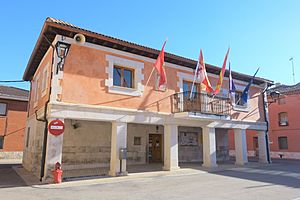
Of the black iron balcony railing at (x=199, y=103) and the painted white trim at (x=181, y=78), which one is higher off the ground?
the painted white trim at (x=181, y=78)

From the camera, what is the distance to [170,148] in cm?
1159

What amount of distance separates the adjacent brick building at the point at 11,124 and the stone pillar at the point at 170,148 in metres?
16.5

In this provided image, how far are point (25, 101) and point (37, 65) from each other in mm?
11036

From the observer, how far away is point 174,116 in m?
11.9

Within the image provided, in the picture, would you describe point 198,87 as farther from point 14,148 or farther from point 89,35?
point 14,148

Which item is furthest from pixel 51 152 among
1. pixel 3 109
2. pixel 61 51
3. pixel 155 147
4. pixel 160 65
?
pixel 3 109

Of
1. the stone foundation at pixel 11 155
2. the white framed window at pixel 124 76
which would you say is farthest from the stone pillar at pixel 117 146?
the stone foundation at pixel 11 155

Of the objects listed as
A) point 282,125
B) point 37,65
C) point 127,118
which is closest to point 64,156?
point 127,118

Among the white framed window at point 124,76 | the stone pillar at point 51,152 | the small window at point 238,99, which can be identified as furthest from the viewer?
the small window at point 238,99

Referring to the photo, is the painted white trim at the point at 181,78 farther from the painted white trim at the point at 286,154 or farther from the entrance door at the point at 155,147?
the painted white trim at the point at 286,154

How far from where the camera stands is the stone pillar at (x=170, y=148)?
454 inches

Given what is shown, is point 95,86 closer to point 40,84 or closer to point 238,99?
point 40,84

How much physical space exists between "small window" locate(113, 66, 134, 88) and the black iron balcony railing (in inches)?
99.1

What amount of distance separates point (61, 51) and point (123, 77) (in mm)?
2908
